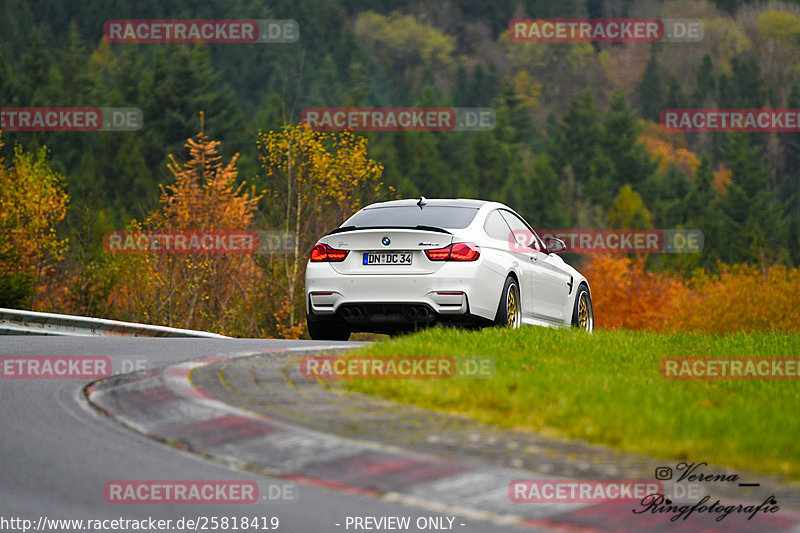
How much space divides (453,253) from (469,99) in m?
124

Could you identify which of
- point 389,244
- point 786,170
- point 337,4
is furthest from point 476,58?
point 389,244

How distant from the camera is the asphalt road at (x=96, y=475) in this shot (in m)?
5.57

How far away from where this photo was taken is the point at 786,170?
12562 centimetres

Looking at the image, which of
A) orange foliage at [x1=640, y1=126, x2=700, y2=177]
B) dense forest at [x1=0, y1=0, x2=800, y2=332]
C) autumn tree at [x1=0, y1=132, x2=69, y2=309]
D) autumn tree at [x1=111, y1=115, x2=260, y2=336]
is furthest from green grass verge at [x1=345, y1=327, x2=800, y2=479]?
orange foliage at [x1=640, y1=126, x2=700, y2=177]

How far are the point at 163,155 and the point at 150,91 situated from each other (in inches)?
218

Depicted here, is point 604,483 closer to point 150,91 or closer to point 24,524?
point 24,524

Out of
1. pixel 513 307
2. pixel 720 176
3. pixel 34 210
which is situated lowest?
pixel 513 307

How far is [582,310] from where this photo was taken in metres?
16.4
